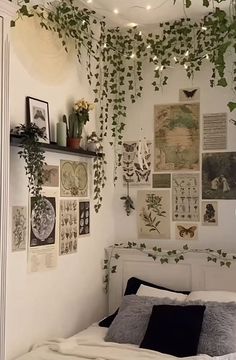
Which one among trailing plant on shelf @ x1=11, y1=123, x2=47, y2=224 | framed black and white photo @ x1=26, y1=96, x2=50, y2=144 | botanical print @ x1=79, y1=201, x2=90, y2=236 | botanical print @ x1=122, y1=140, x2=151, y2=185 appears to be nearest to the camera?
trailing plant on shelf @ x1=11, y1=123, x2=47, y2=224

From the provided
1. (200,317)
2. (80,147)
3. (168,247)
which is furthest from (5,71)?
(168,247)

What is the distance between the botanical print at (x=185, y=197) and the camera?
3766mm

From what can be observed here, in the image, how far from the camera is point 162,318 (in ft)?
9.87

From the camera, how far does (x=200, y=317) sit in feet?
9.70

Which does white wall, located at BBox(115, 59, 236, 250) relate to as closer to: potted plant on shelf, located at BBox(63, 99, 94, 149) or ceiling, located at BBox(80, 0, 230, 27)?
ceiling, located at BBox(80, 0, 230, 27)

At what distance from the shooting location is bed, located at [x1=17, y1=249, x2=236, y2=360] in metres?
2.81

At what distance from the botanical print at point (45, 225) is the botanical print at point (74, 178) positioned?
0.19m

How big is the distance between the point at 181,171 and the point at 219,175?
0.99 ft

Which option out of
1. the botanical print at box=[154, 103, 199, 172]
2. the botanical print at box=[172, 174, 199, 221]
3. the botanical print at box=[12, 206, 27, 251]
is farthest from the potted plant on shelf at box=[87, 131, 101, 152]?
the botanical print at box=[12, 206, 27, 251]

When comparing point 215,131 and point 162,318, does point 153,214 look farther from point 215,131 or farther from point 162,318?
point 162,318

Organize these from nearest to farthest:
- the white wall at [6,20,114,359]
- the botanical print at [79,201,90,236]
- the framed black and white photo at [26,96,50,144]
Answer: the white wall at [6,20,114,359]
the framed black and white photo at [26,96,50,144]
the botanical print at [79,201,90,236]

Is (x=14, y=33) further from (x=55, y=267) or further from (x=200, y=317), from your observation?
(x=200, y=317)

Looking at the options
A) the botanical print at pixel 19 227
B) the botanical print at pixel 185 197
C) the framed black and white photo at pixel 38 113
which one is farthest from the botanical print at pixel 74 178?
the botanical print at pixel 185 197

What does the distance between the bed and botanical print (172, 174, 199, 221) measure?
338mm
